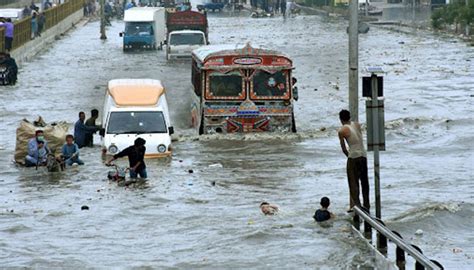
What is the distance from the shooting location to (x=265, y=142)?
31.2 meters

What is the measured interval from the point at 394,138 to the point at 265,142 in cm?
374

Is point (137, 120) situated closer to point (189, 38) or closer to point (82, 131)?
point (82, 131)

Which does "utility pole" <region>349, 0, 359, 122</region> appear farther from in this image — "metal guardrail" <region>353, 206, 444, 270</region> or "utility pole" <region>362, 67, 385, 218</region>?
"utility pole" <region>362, 67, 385, 218</region>

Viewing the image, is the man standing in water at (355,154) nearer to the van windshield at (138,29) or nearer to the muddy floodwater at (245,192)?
the muddy floodwater at (245,192)

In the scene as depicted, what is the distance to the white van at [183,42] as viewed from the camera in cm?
5822

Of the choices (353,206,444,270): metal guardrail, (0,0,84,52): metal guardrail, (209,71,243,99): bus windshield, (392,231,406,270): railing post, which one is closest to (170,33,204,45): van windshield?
(0,0,84,52): metal guardrail

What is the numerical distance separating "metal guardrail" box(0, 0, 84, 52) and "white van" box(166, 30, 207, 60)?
7.07 metres

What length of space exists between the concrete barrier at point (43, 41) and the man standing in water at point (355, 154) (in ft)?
130

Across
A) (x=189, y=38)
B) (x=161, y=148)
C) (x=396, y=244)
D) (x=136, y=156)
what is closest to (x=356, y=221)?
(x=396, y=244)

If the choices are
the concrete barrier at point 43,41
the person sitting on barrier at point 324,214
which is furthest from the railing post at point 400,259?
the concrete barrier at point 43,41

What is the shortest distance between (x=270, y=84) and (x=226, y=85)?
42.6 inches

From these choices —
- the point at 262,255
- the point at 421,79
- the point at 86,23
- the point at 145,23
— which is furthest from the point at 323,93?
the point at 86,23

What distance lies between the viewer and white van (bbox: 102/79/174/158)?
1107 inches

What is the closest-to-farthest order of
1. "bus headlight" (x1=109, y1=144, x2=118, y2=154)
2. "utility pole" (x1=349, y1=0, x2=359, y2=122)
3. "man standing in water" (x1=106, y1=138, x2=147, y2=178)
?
"man standing in water" (x1=106, y1=138, x2=147, y2=178) → "bus headlight" (x1=109, y1=144, x2=118, y2=154) → "utility pole" (x1=349, y1=0, x2=359, y2=122)
